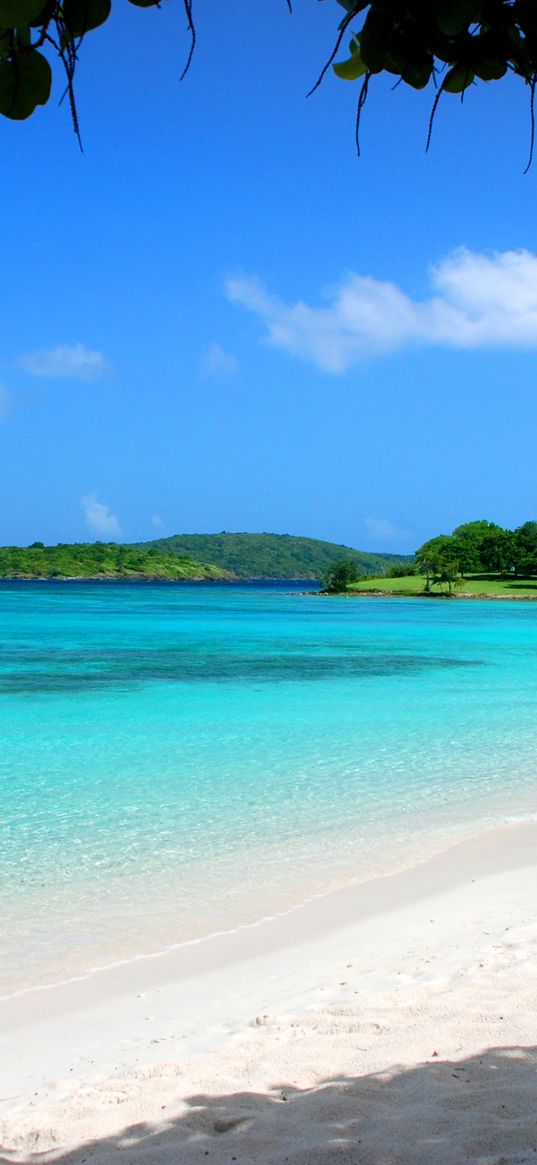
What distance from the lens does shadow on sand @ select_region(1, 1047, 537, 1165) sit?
10.3 ft

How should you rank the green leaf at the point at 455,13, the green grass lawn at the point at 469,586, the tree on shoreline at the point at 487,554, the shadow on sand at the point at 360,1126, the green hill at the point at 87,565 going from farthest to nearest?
the green hill at the point at 87,565
the tree on shoreline at the point at 487,554
the green grass lawn at the point at 469,586
the shadow on sand at the point at 360,1126
the green leaf at the point at 455,13

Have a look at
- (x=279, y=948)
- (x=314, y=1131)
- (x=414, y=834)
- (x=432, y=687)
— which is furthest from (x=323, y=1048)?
(x=432, y=687)

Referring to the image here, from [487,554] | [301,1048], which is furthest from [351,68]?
[487,554]

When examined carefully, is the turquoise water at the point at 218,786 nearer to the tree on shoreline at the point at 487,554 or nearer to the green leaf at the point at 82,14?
the green leaf at the point at 82,14

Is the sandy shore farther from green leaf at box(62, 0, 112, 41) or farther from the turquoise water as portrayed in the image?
green leaf at box(62, 0, 112, 41)

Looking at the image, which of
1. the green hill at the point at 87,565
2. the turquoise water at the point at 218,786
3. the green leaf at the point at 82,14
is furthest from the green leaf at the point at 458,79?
the green hill at the point at 87,565

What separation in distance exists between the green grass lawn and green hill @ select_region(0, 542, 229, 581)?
69917 mm

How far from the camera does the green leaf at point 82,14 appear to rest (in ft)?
6.36

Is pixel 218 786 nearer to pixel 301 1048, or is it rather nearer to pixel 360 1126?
pixel 301 1048

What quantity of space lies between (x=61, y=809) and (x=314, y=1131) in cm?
749

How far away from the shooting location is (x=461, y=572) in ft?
423

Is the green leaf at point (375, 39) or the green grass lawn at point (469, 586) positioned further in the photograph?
the green grass lawn at point (469, 586)

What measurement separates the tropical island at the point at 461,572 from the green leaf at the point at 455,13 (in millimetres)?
101965

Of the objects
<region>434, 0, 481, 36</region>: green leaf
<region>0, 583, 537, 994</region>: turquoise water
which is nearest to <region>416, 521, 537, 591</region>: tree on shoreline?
<region>0, 583, 537, 994</region>: turquoise water
